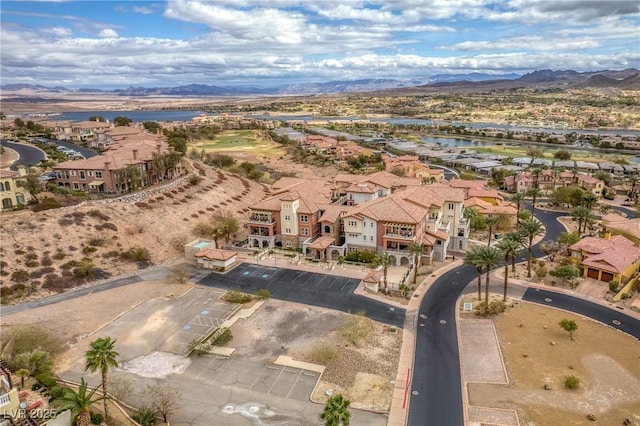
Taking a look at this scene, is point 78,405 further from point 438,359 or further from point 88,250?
point 88,250

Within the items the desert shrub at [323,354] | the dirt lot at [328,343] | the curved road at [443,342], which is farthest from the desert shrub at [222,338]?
the curved road at [443,342]

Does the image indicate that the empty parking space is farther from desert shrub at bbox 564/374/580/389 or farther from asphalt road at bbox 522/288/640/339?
asphalt road at bbox 522/288/640/339

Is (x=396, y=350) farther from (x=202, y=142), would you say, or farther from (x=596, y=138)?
(x=596, y=138)

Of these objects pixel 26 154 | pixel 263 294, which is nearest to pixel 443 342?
pixel 263 294

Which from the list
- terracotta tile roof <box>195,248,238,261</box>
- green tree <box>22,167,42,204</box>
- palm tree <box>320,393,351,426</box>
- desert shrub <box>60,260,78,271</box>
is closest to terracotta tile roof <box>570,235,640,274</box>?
palm tree <box>320,393,351,426</box>

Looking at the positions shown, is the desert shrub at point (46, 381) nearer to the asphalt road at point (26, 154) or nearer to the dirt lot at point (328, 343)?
the dirt lot at point (328, 343)

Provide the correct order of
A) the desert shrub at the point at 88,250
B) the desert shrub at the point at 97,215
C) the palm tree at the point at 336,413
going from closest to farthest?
the palm tree at the point at 336,413 → the desert shrub at the point at 88,250 → the desert shrub at the point at 97,215
